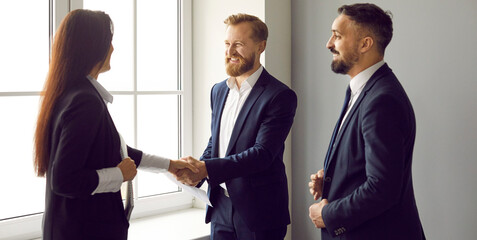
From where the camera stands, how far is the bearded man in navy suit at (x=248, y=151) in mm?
2188

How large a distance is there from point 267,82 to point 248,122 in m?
0.22

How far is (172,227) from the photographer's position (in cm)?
290

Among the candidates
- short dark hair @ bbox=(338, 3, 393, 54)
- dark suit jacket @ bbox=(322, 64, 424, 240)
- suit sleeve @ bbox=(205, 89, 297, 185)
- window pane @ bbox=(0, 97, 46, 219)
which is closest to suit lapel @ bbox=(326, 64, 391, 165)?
dark suit jacket @ bbox=(322, 64, 424, 240)

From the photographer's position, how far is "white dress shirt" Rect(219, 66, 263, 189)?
2.35 meters

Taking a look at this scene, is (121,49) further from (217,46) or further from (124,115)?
(217,46)

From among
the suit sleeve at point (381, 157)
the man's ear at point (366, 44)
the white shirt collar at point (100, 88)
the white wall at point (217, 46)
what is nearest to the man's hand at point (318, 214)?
→ the suit sleeve at point (381, 157)

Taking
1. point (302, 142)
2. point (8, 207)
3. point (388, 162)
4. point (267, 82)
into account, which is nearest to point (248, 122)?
point (267, 82)

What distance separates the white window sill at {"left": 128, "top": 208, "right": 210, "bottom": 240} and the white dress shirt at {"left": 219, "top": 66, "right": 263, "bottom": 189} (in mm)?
597

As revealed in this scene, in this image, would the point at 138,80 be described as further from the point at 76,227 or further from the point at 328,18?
the point at 76,227

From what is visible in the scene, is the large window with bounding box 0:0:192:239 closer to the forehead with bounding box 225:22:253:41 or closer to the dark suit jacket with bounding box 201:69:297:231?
the forehead with bounding box 225:22:253:41

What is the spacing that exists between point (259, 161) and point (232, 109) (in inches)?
13.0

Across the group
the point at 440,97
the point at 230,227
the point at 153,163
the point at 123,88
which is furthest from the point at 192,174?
the point at 440,97

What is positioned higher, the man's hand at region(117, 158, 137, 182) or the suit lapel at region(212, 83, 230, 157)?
the suit lapel at region(212, 83, 230, 157)

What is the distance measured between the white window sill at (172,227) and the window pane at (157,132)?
18 cm
